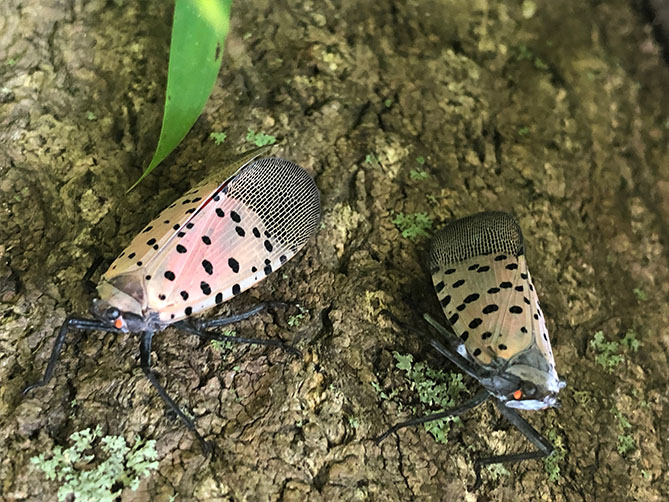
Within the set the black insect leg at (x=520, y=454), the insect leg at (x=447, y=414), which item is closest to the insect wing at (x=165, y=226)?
the insect leg at (x=447, y=414)

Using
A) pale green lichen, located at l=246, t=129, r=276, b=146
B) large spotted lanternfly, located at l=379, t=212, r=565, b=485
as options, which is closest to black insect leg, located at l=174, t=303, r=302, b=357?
large spotted lanternfly, located at l=379, t=212, r=565, b=485

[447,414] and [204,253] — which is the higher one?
[204,253]

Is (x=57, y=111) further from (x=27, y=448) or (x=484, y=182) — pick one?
(x=484, y=182)

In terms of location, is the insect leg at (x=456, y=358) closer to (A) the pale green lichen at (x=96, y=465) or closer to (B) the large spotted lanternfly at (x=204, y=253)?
(B) the large spotted lanternfly at (x=204, y=253)

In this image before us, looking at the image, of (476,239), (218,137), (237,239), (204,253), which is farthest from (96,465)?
(476,239)

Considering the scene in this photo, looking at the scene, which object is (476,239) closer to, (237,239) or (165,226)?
(237,239)

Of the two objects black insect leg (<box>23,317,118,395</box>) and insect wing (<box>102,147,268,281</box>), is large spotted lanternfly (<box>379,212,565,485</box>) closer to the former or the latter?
insect wing (<box>102,147,268,281</box>)
